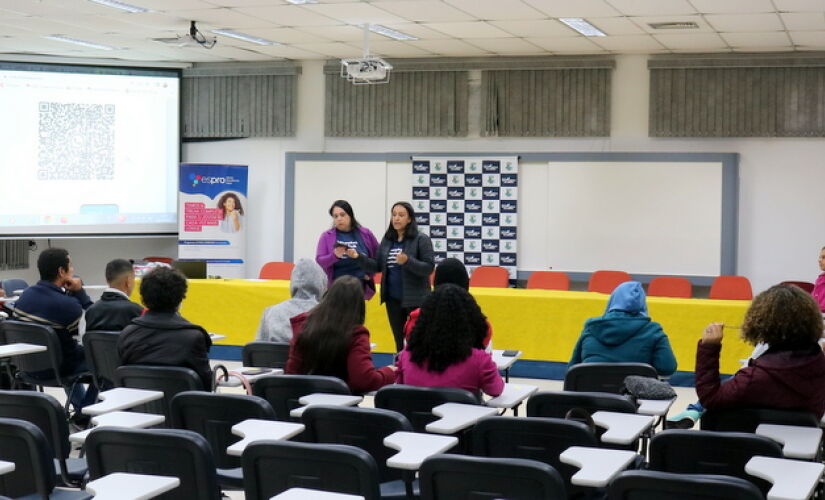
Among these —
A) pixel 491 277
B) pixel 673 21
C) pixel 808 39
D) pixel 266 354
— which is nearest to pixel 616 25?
pixel 673 21

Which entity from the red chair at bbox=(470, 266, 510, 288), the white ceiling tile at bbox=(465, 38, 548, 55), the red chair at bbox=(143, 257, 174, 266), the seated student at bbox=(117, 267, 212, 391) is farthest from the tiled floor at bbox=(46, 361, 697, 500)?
the red chair at bbox=(143, 257, 174, 266)

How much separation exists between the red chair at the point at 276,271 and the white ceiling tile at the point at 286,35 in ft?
8.38

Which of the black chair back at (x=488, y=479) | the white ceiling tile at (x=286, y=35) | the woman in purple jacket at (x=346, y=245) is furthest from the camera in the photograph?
the white ceiling tile at (x=286, y=35)

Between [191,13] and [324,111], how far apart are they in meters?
3.47

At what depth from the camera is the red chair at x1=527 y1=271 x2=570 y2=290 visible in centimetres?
1029

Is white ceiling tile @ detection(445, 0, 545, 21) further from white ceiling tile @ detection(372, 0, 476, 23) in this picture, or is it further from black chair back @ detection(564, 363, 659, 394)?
black chair back @ detection(564, 363, 659, 394)

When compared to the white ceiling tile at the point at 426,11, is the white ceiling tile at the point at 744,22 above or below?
below

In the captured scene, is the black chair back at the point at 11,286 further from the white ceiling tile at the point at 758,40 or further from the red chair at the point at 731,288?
the white ceiling tile at the point at 758,40

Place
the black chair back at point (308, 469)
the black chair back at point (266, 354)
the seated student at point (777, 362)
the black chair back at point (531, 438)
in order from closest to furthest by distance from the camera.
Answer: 1. the black chair back at point (308, 469)
2. the black chair back at point (531, 438)
3. the seated student at point (777, 362)
4. the black chair back at point (266, 354)

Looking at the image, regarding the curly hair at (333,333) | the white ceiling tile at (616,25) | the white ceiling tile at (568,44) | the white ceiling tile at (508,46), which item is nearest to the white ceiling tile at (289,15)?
the white ceiling tile at (508,46)

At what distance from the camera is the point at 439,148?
11.6 meters

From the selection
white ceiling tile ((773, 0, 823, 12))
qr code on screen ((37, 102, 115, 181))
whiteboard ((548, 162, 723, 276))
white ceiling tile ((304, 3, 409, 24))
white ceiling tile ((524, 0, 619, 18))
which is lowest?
whiteboard ((548, 162, 723, 276))

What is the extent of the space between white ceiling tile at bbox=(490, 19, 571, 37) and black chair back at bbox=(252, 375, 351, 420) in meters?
5.60

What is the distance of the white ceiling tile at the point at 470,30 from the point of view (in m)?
9.18
